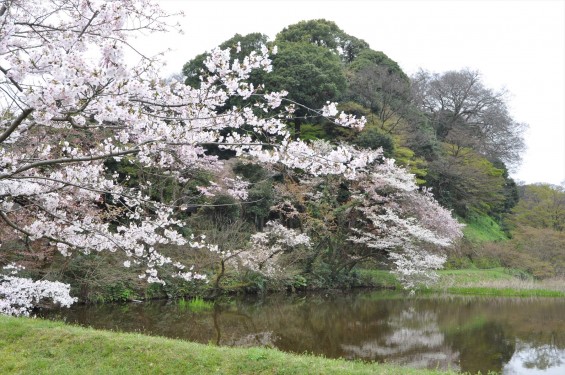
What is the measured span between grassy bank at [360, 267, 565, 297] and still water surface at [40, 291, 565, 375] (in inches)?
83.2

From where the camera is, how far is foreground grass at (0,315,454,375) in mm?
5523

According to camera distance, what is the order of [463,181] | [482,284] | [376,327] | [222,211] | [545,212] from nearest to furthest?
[376,327] → [222,211] → [482,284] → [545,212] → [463,181]

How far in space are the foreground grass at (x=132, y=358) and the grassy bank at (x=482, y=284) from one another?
12.4 metres

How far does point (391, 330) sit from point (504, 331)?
9.36ft

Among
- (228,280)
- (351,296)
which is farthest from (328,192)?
(228,280)

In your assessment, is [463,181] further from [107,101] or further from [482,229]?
[107,101]

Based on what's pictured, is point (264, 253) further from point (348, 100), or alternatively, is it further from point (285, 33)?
point (285, 33)

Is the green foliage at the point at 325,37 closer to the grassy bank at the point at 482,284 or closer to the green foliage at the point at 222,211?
the green foliage at the point at 222,211

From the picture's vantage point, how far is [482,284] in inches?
696

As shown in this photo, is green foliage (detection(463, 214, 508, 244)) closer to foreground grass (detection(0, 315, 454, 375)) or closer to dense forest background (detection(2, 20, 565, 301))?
dense forest background (detection(2, 20, 565, 301))

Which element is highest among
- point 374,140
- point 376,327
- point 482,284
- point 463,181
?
point 374,140

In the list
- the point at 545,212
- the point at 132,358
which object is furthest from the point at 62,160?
the point at 545,212

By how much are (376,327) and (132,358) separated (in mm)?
6636

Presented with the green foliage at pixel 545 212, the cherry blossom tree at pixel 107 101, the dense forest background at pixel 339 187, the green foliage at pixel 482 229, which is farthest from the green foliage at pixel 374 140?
the cherry blossom tree at pixel 107 101
